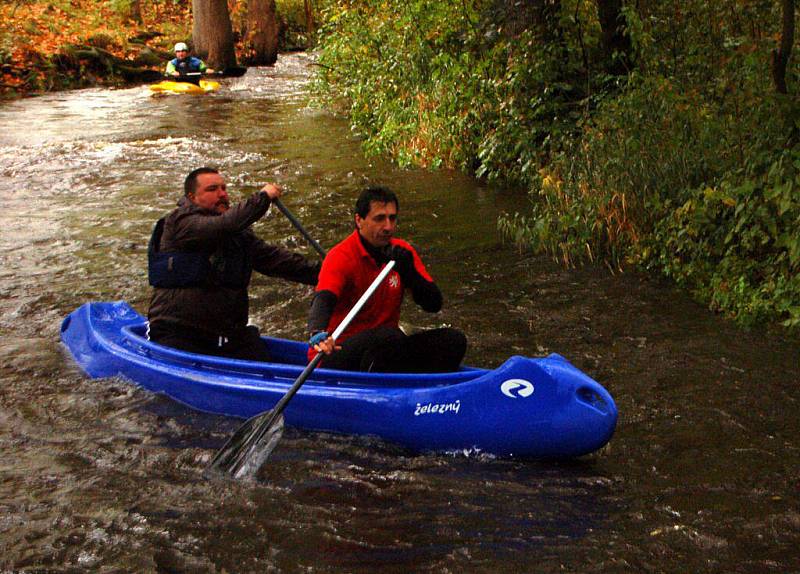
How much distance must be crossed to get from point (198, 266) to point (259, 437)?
50.2 inches

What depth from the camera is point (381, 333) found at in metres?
5.07

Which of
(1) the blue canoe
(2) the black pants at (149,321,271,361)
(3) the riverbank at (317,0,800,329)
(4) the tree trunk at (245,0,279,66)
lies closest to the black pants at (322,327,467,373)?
(1) the blue canoe

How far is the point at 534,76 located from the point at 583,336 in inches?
163

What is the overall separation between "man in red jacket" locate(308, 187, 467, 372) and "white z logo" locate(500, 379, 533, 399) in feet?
1.75

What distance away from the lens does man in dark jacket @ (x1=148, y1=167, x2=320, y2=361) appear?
218 inches

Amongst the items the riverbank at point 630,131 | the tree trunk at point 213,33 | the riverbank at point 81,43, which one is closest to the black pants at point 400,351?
the riverbank at point 630,131

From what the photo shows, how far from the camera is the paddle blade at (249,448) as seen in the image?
15.4 feet

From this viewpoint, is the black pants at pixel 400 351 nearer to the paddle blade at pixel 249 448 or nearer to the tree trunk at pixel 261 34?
the paddle blade at pixel 249 448

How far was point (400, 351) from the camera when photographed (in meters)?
5.09

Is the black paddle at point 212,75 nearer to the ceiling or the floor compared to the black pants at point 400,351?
nearer to the floor

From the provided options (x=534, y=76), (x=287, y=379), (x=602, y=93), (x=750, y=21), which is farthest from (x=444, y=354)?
(x=534, y=76)

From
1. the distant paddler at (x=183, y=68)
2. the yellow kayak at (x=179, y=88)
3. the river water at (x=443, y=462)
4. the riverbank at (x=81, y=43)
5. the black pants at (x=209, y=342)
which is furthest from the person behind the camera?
the riverbank at (x=81, y=43)

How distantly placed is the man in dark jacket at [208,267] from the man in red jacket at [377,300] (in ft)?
2.43

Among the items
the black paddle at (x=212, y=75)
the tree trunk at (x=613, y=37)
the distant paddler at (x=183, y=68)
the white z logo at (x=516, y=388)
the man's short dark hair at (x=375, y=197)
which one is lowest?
the black paddle at (x=212, y=75)
